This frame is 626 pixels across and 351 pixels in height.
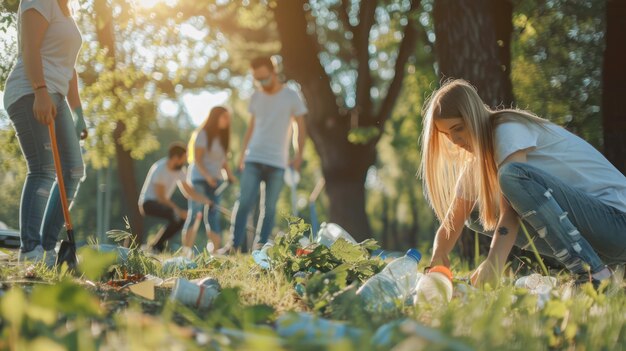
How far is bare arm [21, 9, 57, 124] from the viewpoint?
3.65 m

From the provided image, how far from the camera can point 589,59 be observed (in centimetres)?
761

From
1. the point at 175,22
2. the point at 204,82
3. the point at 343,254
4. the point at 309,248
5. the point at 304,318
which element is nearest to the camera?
the point at 304,318

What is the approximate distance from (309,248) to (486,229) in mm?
917

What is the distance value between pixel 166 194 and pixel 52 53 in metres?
5.92

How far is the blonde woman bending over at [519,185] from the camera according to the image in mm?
3100

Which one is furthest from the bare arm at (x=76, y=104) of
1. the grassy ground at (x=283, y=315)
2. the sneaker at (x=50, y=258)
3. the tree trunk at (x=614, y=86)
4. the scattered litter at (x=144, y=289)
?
the tree trunk at (x=614, y=86)

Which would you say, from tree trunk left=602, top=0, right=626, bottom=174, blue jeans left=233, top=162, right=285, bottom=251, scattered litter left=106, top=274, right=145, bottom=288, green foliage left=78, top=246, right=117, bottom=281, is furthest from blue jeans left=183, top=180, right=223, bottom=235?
green foliage left=78, top=246, right=117, bottom=281

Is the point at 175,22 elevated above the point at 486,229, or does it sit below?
above

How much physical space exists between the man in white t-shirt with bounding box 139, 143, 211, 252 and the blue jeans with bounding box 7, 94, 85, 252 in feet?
17.0

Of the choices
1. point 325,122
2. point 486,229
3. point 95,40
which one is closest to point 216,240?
point 95,40

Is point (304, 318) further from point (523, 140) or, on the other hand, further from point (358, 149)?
point (358, 149)

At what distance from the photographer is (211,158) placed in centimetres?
808

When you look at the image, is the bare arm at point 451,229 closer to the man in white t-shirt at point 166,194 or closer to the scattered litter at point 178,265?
the scattered litter at point 178,265

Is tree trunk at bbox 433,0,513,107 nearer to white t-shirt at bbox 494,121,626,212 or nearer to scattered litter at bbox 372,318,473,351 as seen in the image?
white t-shirt at bbox 494,121,626,212
